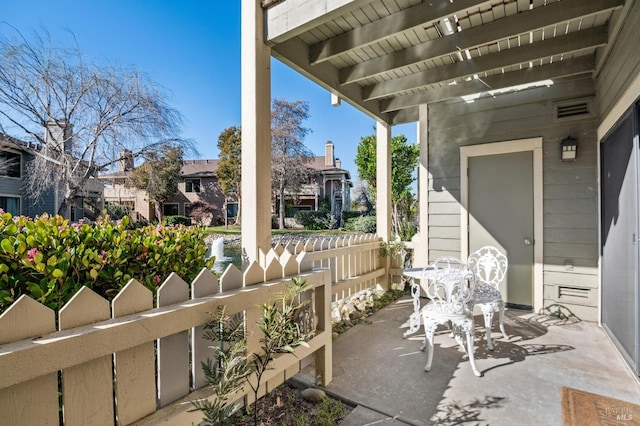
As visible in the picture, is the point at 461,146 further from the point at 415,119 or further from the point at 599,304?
the point at 599,304

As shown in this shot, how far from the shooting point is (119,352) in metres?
1.09

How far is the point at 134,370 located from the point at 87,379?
155mm

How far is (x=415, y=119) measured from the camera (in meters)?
4.89

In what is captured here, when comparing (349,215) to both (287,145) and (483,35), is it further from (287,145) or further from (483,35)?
(483,35)

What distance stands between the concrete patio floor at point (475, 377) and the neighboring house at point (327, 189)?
1646 cm

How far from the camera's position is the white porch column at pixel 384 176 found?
4.73 m

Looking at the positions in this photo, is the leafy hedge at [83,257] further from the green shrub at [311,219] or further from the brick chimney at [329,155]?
the brick chimney at [329,155]

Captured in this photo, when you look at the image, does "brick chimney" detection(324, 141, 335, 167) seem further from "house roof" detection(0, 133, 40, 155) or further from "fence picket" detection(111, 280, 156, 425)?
"fence picket" detection(111, 280, 156, 425)

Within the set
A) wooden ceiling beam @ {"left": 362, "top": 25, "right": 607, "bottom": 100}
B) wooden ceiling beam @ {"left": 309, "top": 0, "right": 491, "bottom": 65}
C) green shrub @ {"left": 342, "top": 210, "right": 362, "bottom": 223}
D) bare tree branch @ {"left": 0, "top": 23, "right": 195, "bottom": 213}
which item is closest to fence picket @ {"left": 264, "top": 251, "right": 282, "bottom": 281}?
wooden ceiling beam @ {"left": 309, "top": 0, "right": 491, "bottom": 65}

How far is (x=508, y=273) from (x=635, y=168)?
83.4 inches

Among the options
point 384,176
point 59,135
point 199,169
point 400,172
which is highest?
point 199,169

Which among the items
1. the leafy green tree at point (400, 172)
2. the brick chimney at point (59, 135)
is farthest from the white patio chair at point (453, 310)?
the brick chimney at point (59, 135)

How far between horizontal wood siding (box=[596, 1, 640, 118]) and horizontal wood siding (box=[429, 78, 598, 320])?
1.32ft

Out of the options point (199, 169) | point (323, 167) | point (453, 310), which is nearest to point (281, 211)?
point (323, 167)
